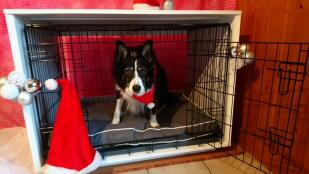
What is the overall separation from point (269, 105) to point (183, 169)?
2.32 feet

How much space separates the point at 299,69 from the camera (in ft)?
3.98

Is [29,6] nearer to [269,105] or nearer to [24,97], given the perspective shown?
[24,97]

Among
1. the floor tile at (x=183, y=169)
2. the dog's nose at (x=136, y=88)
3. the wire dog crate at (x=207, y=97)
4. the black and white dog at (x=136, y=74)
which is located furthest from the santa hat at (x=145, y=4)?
the floor tile at (x=183, y=169)

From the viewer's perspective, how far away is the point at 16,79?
1180 millimetres

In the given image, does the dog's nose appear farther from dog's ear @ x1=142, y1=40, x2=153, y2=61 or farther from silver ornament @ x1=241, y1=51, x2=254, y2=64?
silver ornament @ x1=241, y1=51, x2=254, y2=64

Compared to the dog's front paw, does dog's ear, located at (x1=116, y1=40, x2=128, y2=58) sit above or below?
above

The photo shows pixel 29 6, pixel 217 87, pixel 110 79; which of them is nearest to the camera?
pixel 217 87

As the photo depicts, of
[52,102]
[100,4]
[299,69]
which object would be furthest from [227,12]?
[52,102]

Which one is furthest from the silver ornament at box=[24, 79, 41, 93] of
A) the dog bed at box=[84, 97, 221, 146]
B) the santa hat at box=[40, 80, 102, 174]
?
the dog bed at box=[84, 97, 221, 146]

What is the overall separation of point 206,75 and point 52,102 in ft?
4.37

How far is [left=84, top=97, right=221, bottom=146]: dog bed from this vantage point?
Result: 5.12 feet

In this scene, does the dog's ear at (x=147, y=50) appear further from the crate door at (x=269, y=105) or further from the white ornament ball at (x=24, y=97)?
the white ornament ball at (x=24, y=97)

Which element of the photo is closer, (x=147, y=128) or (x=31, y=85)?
(x=31, y=85)

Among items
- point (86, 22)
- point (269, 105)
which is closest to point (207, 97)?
point (269, 105)
